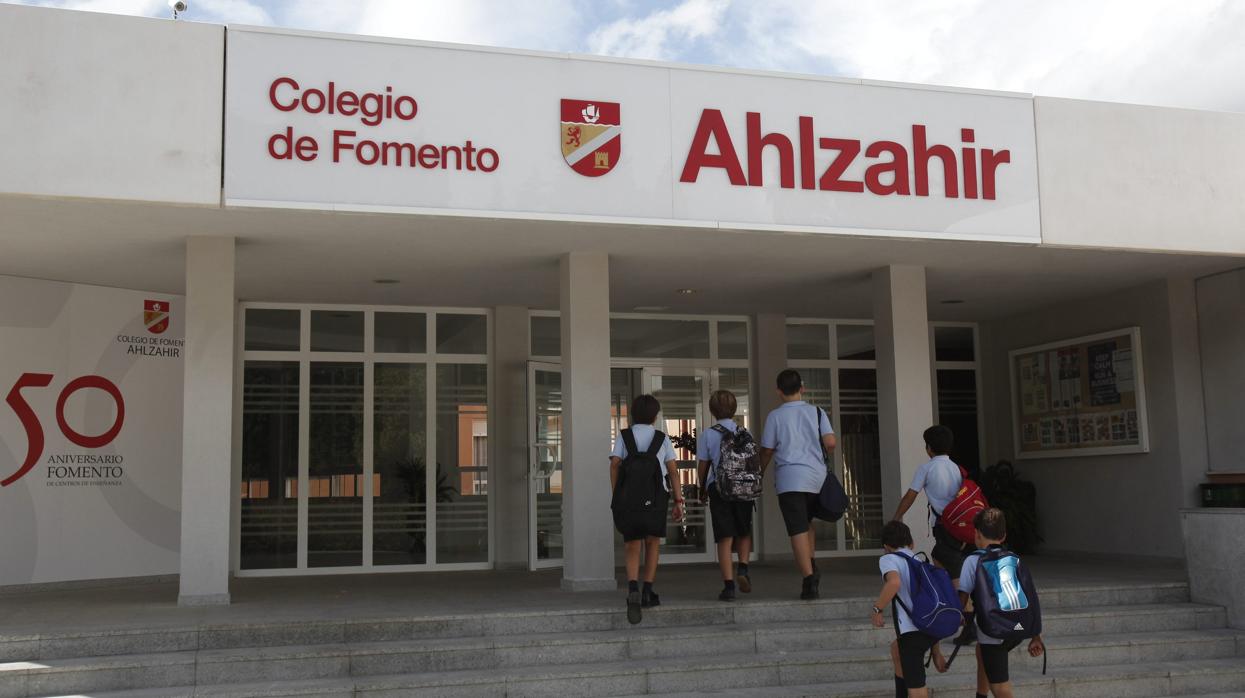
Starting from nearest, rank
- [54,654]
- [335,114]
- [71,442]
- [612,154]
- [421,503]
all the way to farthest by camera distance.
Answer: [54,654], [335,114], [612,154], [71,442], [421,503]

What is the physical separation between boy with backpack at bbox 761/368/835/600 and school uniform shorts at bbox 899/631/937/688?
2096 mm

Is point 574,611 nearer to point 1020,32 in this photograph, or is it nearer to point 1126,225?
point 1126,225

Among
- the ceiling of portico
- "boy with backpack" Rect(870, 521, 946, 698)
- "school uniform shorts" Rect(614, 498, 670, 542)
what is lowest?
"boy with backpack" Rect(870, 521, 946, 698)

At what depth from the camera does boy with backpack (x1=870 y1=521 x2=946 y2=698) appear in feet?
17.7

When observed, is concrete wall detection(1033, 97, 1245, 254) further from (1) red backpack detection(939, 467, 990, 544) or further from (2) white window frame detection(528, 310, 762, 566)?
(2) white window frame detection(528, 310, 762, 566)

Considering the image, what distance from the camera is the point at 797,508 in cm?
772

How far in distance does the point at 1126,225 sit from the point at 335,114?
20.4 feet

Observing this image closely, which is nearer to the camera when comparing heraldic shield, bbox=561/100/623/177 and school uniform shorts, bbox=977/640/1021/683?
school uniform shorts, bbox=977/640/1021/683

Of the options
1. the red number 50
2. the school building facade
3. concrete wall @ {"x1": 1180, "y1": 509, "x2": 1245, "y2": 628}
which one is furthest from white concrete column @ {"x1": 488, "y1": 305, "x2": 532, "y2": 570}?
concrete wall @ {"x1": 1180, "y1": 509, "x2": 1245, "y2": 628}

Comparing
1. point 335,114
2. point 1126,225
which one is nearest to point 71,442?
point 335,114

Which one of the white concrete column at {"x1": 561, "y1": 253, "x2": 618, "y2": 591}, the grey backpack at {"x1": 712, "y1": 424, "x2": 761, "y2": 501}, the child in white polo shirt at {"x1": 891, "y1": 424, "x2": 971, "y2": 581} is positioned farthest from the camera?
the white concrete column at {"x1": 561, "y1": 253, "x2": 618, "y2": 591}

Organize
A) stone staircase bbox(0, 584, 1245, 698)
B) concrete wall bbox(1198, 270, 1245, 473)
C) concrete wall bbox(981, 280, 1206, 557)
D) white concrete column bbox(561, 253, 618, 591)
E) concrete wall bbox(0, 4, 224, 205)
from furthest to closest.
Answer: concrete wall bbox(981, 280, 1206, 557)
concrete wall bbox(1198, 270, 1245, 473)
white concrete column bbox(561, 253, 618, 591)
concrete wall bbox(0, 4, 224, 205)
stone staircase bbox(0, 584, 1245, 698)

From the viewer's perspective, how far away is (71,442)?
9938mm

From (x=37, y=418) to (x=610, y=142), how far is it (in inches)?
230
